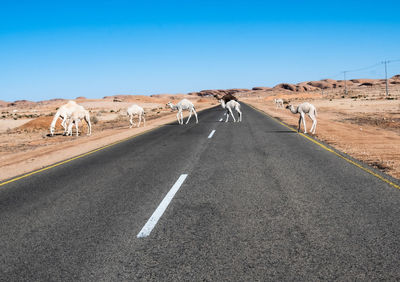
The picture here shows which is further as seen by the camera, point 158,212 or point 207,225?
point 158,212

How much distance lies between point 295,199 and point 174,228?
7.77ft

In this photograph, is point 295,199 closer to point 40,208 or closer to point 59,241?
point 59,241

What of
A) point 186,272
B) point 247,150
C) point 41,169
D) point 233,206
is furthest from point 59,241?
point 247,150

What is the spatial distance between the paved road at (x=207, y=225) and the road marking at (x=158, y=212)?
0.08 metres

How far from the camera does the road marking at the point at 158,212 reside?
4.50m

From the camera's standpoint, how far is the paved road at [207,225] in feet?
11.5

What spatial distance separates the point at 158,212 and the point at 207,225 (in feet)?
3.23

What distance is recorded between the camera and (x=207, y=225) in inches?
185

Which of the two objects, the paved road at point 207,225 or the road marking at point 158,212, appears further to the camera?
the road marking at point 158,212

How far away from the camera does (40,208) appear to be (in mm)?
5879

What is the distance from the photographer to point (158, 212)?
17.4 ft

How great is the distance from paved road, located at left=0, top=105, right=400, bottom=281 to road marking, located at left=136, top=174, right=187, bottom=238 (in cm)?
8

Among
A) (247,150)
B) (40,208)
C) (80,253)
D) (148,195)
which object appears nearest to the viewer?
(80,253)

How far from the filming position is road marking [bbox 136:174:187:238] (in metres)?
4.50
